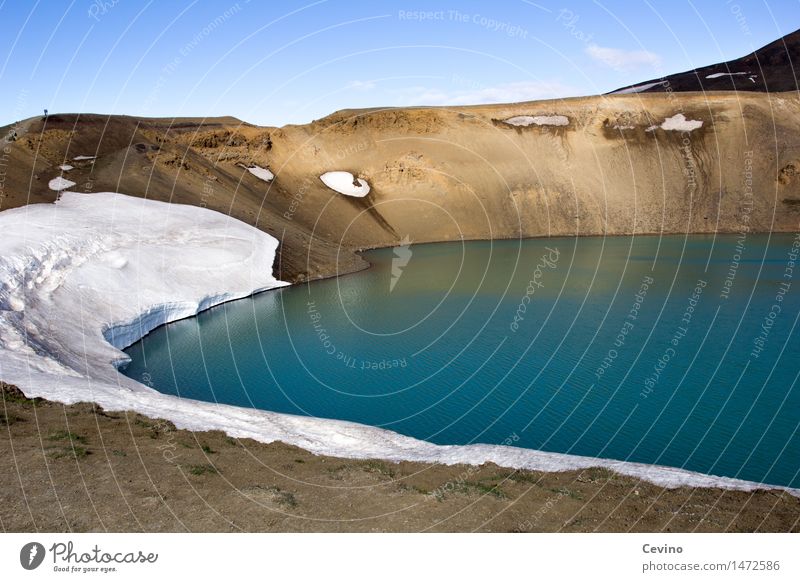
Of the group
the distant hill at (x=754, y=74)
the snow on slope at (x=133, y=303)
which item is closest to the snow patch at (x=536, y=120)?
the distant hill at (x=754, y=74)

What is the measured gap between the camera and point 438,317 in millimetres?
36250

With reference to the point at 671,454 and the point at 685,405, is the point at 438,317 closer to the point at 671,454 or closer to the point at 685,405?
the point at 685,405

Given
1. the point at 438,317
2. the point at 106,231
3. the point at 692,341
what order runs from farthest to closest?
1. the point at 106,231
2. the point at 438,317
3. the point at 692,341

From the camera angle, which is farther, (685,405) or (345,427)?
(685,405)

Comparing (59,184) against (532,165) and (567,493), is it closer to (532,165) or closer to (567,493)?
(567,493)

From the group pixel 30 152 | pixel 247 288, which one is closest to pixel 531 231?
pixel 247 288

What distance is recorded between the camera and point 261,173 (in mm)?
77375

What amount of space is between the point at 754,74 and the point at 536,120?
6947 centimetres

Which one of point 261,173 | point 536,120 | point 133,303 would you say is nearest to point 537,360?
point 133,303

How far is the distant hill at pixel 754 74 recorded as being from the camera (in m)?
119

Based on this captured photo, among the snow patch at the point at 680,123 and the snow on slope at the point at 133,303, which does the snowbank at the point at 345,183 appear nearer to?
the snow on slope at the point at 133,303

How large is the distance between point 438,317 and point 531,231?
4642cm

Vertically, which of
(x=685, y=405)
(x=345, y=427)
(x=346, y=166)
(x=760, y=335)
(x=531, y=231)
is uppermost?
(x=346, y=166)

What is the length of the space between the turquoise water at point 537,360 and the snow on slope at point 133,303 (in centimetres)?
202
